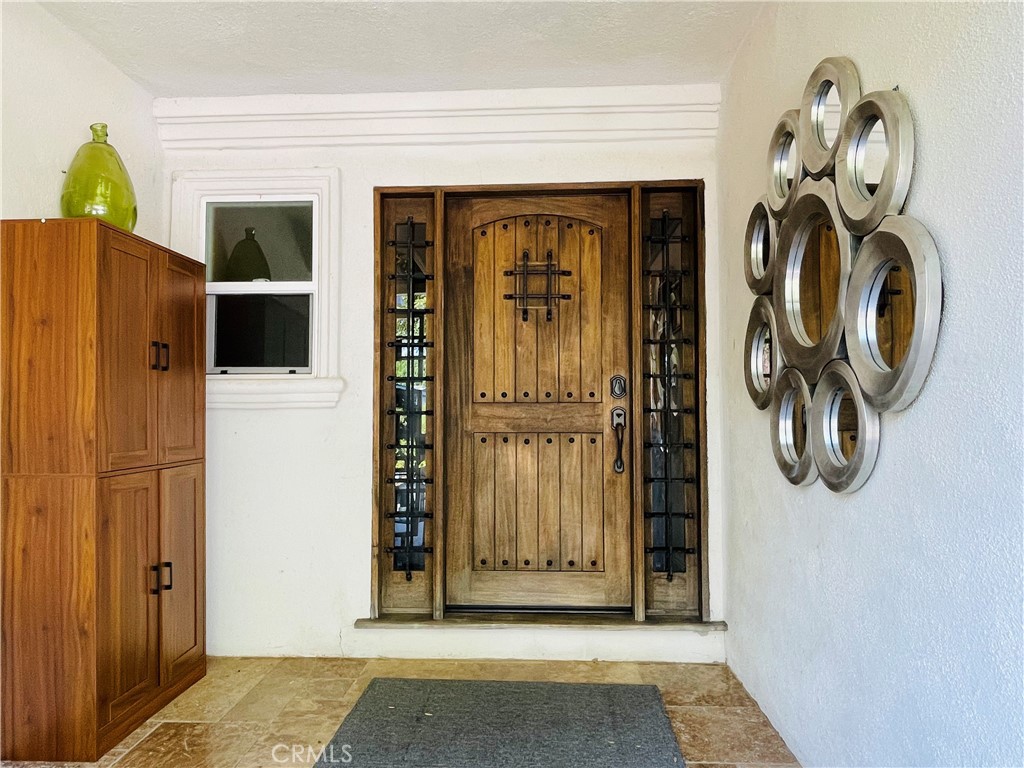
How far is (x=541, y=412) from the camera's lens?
10.9 ft

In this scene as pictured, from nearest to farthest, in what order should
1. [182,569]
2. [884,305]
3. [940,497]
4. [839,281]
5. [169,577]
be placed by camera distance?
[940,497] < [884,305] < [839,281] < [169,577] < [182,569]

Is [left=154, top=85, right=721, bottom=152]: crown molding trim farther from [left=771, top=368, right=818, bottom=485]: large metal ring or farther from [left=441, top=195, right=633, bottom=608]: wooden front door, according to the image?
[left=771, top=368, right=818, bottom=485]: large metal ring

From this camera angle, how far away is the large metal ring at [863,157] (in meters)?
1.50

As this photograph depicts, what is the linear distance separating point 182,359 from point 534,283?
5.17 ft

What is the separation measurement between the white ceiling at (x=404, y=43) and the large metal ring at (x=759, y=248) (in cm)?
79

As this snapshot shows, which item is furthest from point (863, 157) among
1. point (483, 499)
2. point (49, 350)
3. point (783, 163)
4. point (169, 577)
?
point (169, 577)

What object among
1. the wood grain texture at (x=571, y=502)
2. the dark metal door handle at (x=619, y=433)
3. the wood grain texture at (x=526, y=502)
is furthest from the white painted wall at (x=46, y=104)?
the dark metal door handle at (x=619, y=433)

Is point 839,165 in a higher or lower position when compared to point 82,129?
lower

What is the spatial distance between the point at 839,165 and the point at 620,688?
210 centimetres

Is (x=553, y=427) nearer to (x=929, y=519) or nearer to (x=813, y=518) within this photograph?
(x=813, y=518)

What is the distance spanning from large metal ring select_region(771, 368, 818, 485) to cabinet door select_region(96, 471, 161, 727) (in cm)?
224

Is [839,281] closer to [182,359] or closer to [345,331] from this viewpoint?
[345,331]

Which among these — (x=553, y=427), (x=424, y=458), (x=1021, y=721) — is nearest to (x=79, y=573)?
(x=424, y=458)

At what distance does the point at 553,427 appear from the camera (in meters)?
3.33
